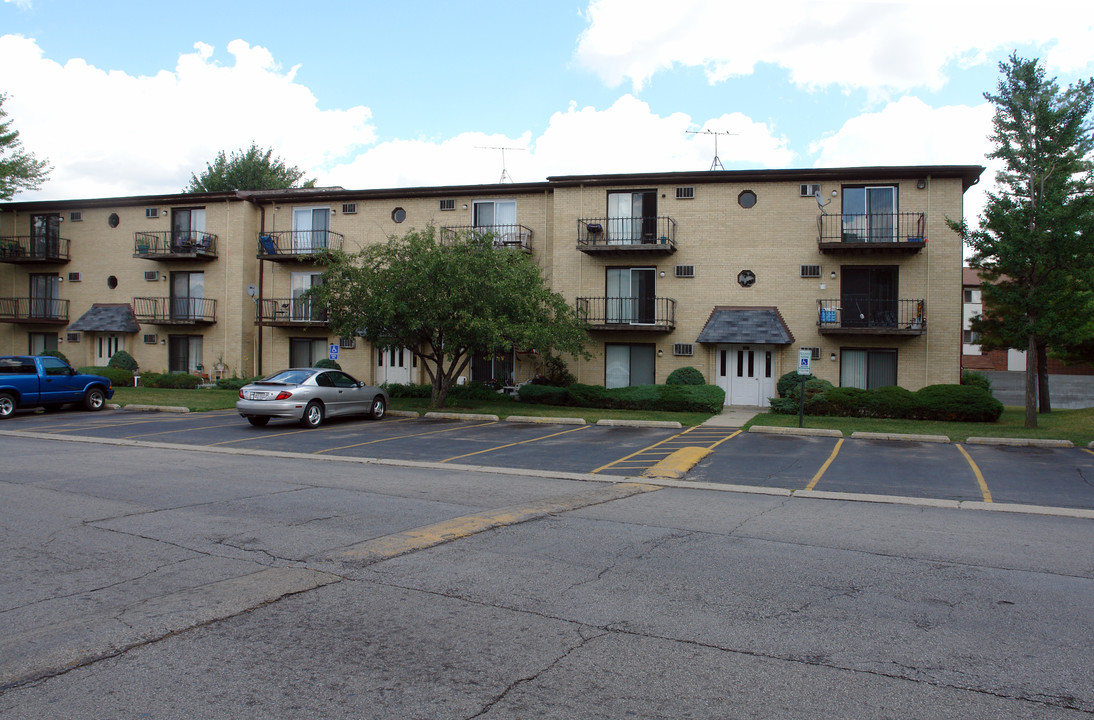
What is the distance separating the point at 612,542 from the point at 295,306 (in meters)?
26.4

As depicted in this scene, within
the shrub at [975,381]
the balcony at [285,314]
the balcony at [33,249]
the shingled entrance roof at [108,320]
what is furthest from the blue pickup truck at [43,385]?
the shrub at [975,381]

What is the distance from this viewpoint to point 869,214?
24594 mm

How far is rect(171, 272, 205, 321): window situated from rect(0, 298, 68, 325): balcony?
219 inches

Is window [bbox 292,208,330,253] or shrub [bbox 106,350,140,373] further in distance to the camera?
shrub [bbox 106,350,140,373]

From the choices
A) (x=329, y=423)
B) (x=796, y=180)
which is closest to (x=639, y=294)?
(x=796, y=180)

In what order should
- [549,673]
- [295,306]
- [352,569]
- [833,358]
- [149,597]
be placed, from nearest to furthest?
[549,673]
[149,597]
[352,569]
[833,358]
[295,306]

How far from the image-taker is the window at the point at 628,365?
27000 mm

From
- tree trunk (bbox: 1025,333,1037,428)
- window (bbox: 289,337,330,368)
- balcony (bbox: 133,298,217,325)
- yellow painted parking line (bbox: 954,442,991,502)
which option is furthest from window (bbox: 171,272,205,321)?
tree trunk (bbox: 1025,333,1037,428)

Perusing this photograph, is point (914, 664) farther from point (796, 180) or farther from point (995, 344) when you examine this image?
point (995, 344)

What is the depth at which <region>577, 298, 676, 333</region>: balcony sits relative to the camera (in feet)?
86.0

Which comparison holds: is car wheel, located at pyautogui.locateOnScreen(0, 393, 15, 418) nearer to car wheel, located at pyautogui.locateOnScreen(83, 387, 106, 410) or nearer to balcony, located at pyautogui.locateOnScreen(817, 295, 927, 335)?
car wheel, located at pyautogui.locateOnScreen(83, 387, 106, 410)

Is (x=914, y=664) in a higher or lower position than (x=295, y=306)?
lower

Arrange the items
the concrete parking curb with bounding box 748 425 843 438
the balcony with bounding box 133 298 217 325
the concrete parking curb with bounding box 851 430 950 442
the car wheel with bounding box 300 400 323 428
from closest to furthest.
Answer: the concrete parking curb with bounding box 851 430 950 442
the concrete parking curb with bounding box 748 425 843 438
the car wheel with bounding box 300 400 323 428
the balcony with bounding box 133 298 217 325

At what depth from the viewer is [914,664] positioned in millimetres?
4215
